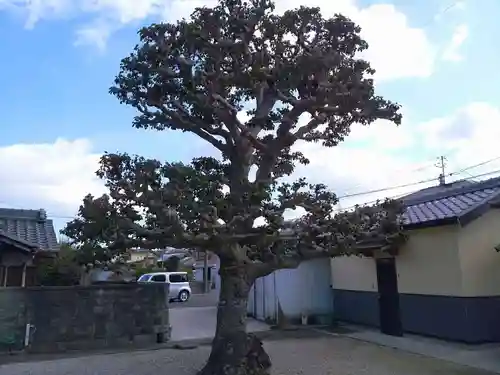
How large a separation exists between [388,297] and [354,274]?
1.56m

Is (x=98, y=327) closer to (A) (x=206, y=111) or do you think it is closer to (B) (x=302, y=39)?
(A) (x=206, y=111)

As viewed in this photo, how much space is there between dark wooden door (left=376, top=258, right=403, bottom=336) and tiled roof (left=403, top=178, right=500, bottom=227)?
1.35m

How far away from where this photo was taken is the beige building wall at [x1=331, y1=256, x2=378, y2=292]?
11.9 meters

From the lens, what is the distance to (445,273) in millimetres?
9570

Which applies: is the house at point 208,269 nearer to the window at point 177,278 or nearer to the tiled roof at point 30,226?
the window at point 177,278

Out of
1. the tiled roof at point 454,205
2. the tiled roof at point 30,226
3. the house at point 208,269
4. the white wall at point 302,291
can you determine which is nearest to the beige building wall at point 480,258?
the tiled roof at point 454,205

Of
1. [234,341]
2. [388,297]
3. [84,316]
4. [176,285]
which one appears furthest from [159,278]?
[234,341]

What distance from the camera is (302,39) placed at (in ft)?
23.6

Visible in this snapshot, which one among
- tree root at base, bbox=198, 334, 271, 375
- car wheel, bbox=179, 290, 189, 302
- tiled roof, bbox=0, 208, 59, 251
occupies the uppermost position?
tiled roof, bbox=0, 208, 59, 251

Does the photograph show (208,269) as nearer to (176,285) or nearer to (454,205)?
(176,285)

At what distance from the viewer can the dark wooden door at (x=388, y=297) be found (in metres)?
10.9

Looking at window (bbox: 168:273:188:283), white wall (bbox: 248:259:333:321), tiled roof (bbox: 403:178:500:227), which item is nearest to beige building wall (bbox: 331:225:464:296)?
tiled roof (bbox: 403:178:500:227)

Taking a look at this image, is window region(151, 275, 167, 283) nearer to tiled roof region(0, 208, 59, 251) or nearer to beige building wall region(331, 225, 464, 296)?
tiled roof region(0, 208, 59, 251)

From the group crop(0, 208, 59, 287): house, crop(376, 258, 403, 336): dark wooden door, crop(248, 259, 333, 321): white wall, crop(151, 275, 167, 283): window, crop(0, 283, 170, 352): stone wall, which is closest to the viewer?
crop(0, 208, 59, 287): house
